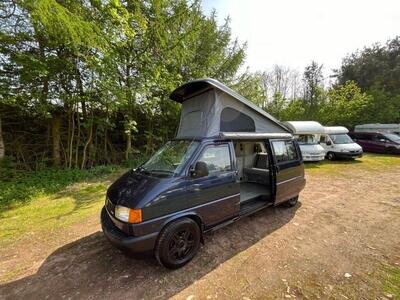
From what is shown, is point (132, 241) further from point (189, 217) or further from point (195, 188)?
Result: point (195, 188)

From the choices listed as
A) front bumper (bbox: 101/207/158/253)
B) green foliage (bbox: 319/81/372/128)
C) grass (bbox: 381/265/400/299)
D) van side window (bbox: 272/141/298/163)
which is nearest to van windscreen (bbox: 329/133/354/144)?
green foliage (bbox: 319/81/372/128)

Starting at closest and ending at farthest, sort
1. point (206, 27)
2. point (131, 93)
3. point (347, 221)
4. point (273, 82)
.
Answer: point (347, 221) → point (131, 93) → point (206, 27) → point (273, 82)

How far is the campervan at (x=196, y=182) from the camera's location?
9.97 ft

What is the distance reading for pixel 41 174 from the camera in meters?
7.79

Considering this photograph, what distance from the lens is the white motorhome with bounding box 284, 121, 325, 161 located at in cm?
1223

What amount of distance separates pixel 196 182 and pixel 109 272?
1809 mm

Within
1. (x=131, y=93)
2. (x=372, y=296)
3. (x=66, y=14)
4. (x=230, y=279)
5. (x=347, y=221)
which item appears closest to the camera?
(x=372, y=296)

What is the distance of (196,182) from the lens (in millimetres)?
3414

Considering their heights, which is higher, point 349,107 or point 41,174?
point 349,107

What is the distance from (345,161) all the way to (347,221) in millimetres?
9796

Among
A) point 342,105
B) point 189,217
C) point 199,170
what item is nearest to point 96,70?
point 199,170

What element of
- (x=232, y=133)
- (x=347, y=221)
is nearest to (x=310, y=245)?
(x=347, y=221)

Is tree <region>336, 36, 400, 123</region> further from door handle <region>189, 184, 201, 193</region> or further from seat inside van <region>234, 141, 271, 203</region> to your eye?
door handle <region>189, 184, 201, 193</region>

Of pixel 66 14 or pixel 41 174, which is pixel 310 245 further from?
pixel 41 174
